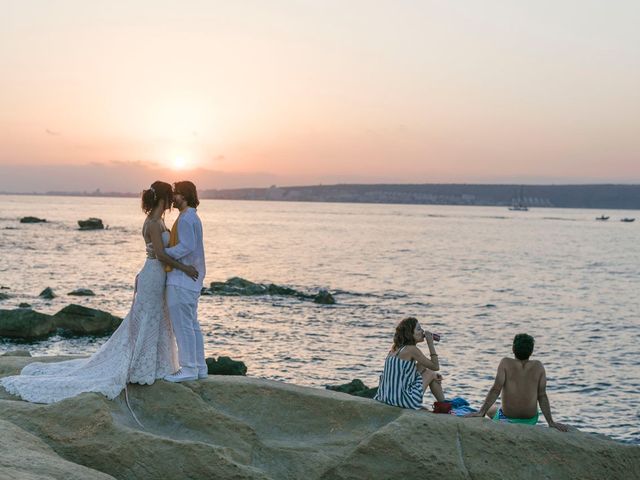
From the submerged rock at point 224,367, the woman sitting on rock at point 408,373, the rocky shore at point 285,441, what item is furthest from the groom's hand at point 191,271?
the submerged rock at point 224,367

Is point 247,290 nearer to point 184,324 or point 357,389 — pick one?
point 357,389

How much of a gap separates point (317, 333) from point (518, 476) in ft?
68.9

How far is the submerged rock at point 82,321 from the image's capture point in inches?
1008

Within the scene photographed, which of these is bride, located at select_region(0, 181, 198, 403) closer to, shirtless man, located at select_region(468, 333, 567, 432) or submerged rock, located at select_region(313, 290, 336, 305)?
shirtless man, located at select_region(468, 333, 567, 432)

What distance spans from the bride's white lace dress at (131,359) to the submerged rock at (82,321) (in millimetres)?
15999

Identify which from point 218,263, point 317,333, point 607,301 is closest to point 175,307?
point 317,333

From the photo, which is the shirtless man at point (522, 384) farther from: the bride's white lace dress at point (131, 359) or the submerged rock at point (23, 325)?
the submerged rock at point (23, 325)

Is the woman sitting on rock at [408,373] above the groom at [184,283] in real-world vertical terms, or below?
below

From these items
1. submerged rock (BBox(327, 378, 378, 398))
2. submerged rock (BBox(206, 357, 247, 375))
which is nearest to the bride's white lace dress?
submerged rock (BBox(206, 357, 247, 375))

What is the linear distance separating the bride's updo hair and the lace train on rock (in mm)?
762

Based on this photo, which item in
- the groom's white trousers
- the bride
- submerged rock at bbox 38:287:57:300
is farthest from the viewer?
submerged rock at bbox 38:287:57:300

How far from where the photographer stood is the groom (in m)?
9.84

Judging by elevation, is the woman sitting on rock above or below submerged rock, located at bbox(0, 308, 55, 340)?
above

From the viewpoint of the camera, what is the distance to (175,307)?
9938mm
